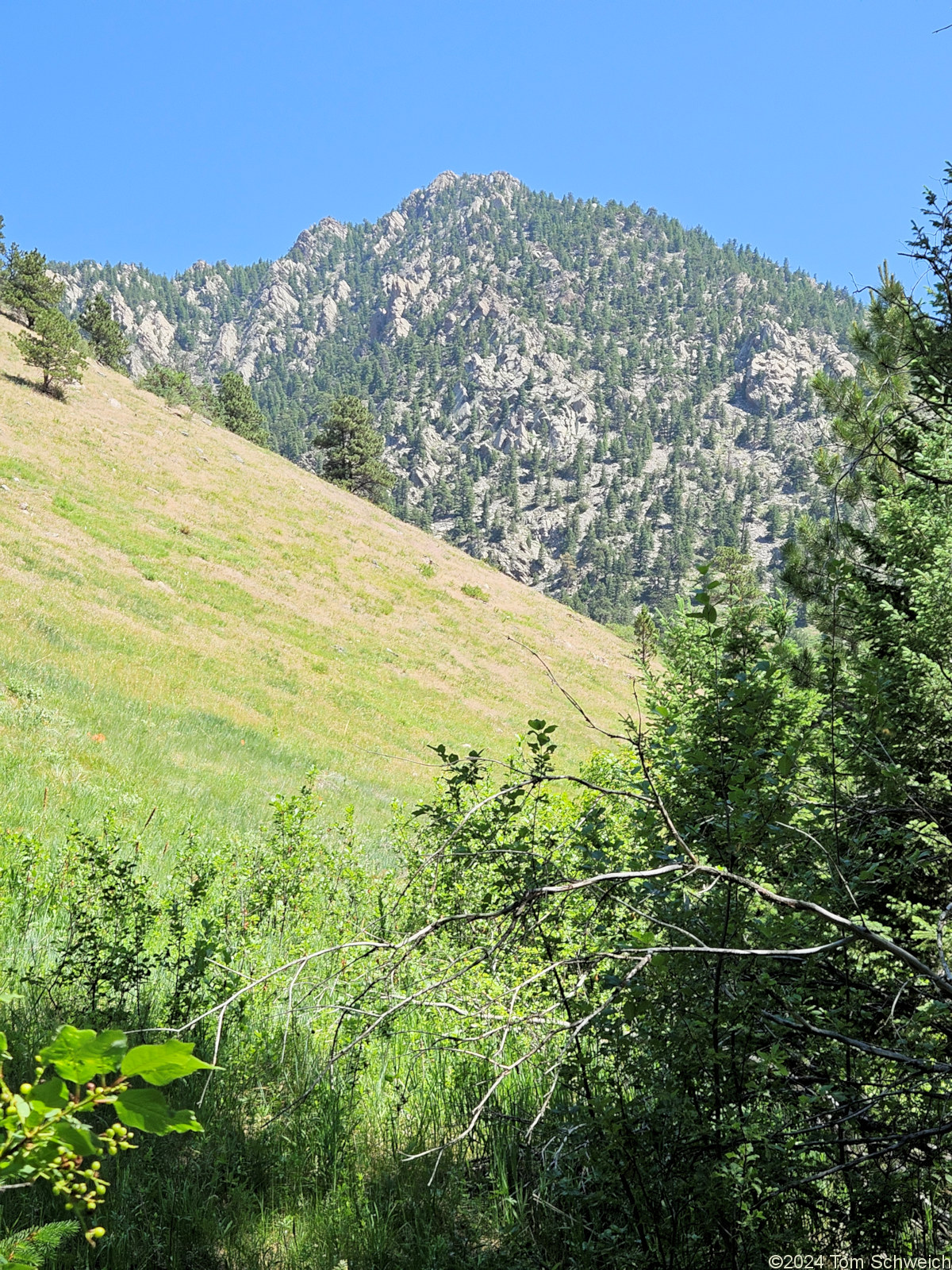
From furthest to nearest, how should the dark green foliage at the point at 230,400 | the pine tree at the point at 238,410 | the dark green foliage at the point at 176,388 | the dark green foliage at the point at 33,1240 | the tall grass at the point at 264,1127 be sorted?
the pine tree at the point at 238,410, the dark green foliage at the point at 230,400, the dark green foliage at the point at 176,388, the tall grass at the point at 264,1127, the dark green foliage at the point at 33,1240

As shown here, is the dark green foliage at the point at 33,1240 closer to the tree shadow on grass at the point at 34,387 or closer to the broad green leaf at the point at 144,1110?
the broad green leaf at the point at 144,1110

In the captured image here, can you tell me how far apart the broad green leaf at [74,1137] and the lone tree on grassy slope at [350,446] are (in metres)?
60.2

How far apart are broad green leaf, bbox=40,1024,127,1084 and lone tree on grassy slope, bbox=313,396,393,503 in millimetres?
60191

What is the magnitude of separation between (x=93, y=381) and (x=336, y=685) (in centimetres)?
3036

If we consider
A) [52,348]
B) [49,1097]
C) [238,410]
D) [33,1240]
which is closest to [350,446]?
[238,410]

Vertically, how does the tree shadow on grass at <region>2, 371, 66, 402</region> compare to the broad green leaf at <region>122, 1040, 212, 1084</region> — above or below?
above

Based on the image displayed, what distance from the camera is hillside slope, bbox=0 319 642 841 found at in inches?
468

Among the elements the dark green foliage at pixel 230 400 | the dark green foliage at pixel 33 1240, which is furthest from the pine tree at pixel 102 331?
the dark green foliage at pixel 33 1240

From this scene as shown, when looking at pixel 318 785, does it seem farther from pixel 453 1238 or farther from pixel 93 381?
pixel 93 381

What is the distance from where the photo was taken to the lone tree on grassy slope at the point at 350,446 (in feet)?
194

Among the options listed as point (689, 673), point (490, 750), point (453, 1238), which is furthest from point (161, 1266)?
point (490, 750)

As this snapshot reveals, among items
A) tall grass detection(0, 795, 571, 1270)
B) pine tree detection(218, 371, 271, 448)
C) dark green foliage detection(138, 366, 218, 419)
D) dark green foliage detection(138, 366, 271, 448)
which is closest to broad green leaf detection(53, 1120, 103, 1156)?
tall grass detection(0, 795, 571, 1270)

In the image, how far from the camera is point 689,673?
14.3 feet

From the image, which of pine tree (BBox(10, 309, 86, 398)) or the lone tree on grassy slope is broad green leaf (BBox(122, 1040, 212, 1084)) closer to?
pine tree (BBox(10, 309, 86, 398))
